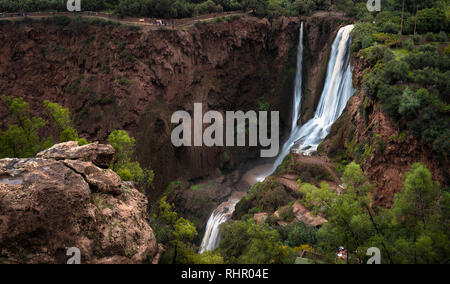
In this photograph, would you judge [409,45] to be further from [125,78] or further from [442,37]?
[125,78]

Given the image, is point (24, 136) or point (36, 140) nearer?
point (24, 136)

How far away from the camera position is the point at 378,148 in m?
25.0

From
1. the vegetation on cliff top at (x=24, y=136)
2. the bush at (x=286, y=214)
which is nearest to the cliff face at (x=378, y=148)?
the bush at (x=286, y=214)

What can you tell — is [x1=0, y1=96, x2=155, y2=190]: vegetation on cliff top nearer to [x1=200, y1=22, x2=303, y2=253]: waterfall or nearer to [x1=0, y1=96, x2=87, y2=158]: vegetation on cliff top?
[x1=0, y1=96, x2=87, y2=158]: vegetation on cliff top

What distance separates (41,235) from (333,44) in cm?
3878

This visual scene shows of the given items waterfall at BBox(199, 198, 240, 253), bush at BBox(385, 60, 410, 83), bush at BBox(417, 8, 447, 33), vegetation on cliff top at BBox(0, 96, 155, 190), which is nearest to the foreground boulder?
vegetation on cliff top at BBox(0, 96, 155, 190)

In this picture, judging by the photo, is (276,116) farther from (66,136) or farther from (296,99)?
(66,136)

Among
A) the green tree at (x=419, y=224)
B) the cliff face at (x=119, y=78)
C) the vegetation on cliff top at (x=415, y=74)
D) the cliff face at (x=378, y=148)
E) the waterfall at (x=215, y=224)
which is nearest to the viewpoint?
the green tree at (x=419, y=224)

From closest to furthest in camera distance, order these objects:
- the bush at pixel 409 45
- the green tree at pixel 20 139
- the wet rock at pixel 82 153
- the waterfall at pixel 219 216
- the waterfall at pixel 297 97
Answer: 1. the wet rock at pixel 82 153
2. the green tree at pixel 20 139
3. the bush at pixel 409 45
4. the waterfall at pixel 219 216
5. the waterfall at pixel 297 97

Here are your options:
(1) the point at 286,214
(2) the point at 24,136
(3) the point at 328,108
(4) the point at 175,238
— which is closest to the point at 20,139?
(2) the point at 24,136

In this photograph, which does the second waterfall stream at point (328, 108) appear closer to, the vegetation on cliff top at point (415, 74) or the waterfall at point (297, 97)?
the waterfall at point (297, 97)

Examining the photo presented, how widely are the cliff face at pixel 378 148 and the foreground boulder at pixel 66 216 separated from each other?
1742 centimetres

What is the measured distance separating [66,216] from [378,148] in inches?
841

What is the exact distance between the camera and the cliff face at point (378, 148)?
2288 cm
